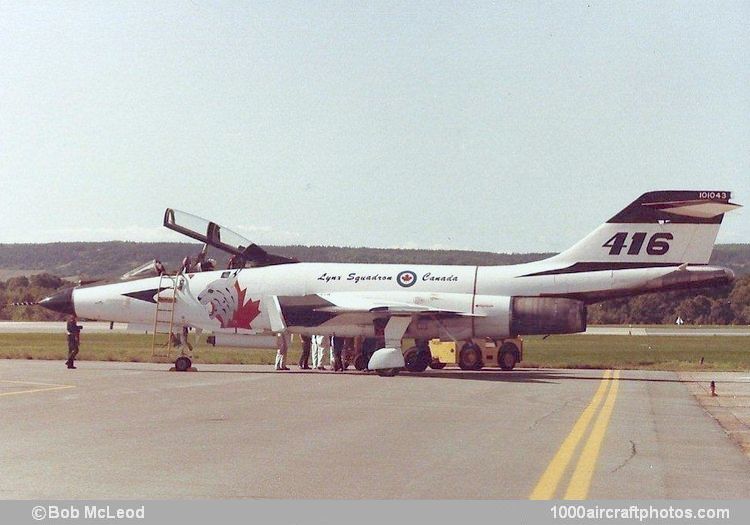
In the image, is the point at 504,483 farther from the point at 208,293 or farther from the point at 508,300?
the point at 208,293

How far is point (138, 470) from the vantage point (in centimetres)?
959

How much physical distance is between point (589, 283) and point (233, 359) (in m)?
13.9

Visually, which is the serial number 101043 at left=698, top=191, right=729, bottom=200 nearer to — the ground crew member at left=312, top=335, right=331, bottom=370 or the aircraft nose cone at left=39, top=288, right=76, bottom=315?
the ground crew member at left=312, top=335, right=331, bottom=370

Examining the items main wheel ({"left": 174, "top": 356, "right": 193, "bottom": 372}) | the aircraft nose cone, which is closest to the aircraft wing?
main wheel ({"left": 174, "top": 356, "right": 193, "bottom": 372})

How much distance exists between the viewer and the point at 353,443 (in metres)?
12.0

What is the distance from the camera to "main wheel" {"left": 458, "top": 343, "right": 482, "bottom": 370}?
31.0 m

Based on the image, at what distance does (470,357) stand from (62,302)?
1221cm

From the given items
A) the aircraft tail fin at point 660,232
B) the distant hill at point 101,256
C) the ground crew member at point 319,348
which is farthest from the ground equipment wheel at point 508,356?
the distant hill at point 101,256

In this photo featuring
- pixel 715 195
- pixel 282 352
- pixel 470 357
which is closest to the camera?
pixel 715 195

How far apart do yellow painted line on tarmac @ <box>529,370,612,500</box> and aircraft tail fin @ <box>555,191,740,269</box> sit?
1004 cm

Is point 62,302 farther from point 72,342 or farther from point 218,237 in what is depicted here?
point 218,237

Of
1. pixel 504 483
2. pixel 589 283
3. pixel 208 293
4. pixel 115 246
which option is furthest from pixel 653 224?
pixel 115 246

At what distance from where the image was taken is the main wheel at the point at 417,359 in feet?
97.1

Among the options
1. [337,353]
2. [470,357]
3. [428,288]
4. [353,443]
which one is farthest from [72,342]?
[353,443]
